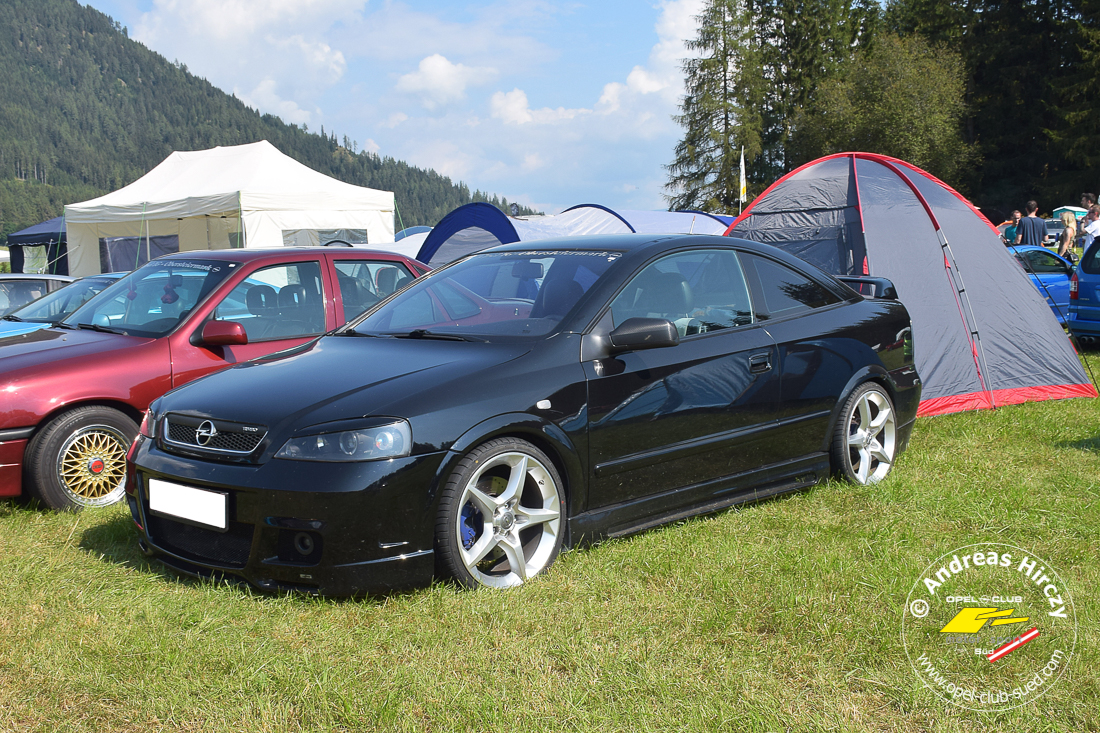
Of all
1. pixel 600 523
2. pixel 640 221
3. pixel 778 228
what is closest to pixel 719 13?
pixel 640 221

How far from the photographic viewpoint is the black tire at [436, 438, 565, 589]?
3.23 m

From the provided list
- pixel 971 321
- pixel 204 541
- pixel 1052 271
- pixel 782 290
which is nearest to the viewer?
pixel 204 541

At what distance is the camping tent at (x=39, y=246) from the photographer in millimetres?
28609

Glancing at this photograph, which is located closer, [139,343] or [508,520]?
[508,520]

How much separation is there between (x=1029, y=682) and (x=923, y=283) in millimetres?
4804

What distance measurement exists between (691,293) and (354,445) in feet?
6.20

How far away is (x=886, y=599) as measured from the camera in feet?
10.7

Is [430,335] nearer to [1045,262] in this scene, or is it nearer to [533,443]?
[533,443]

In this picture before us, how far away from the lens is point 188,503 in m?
3.34

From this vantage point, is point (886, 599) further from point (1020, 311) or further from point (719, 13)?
point (719, 13)

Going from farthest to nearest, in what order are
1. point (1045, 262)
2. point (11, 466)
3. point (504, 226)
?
1. point (504, 226)
2. point (1045, 262)
3. point (11, 466)

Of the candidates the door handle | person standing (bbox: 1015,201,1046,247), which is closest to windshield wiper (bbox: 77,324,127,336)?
the door handle

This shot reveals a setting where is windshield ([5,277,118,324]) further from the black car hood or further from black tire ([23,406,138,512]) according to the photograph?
the black car hood

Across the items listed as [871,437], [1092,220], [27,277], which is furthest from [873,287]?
[1092,220]
